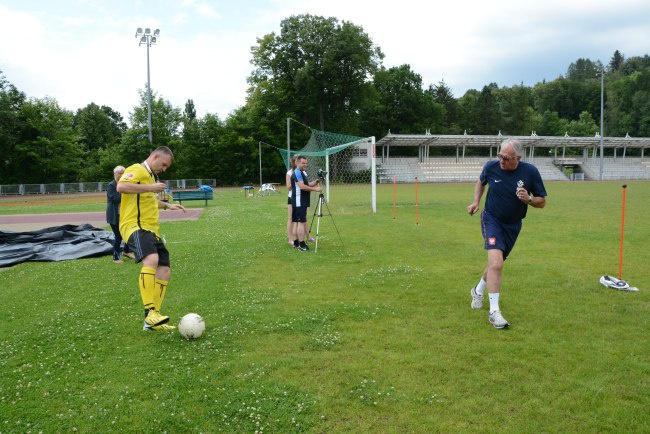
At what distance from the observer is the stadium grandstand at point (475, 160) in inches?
2206

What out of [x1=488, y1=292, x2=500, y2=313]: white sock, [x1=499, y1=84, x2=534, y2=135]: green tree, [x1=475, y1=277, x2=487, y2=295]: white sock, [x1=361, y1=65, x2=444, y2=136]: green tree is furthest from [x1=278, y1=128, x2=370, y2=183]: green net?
[x1=499, y1=84, x2=534, y2=135]: green tree

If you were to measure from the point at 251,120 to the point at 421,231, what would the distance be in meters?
43.0

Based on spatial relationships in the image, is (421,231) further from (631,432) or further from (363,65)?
(363,65)

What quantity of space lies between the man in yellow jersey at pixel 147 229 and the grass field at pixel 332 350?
379 mm

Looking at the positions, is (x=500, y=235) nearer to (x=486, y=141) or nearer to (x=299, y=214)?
(x=299, y=214)

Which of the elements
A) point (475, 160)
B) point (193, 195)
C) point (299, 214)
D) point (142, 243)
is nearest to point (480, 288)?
point (142, 243)

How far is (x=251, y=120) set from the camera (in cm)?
5281

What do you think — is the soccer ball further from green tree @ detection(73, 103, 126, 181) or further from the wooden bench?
green tree @ detection(73, 103, 126, 181)

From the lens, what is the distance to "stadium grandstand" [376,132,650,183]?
5603 cm

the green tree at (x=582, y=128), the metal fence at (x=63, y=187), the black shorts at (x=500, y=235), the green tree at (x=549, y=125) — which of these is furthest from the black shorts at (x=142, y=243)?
the green tree at (x=582, y=128)

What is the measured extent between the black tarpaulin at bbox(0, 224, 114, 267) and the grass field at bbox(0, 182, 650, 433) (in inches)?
37.0

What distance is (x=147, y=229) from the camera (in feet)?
17.7

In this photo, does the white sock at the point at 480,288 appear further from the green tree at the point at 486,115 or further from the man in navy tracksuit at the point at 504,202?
the green tree at the point at 486,115

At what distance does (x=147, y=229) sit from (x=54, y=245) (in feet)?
24.1
